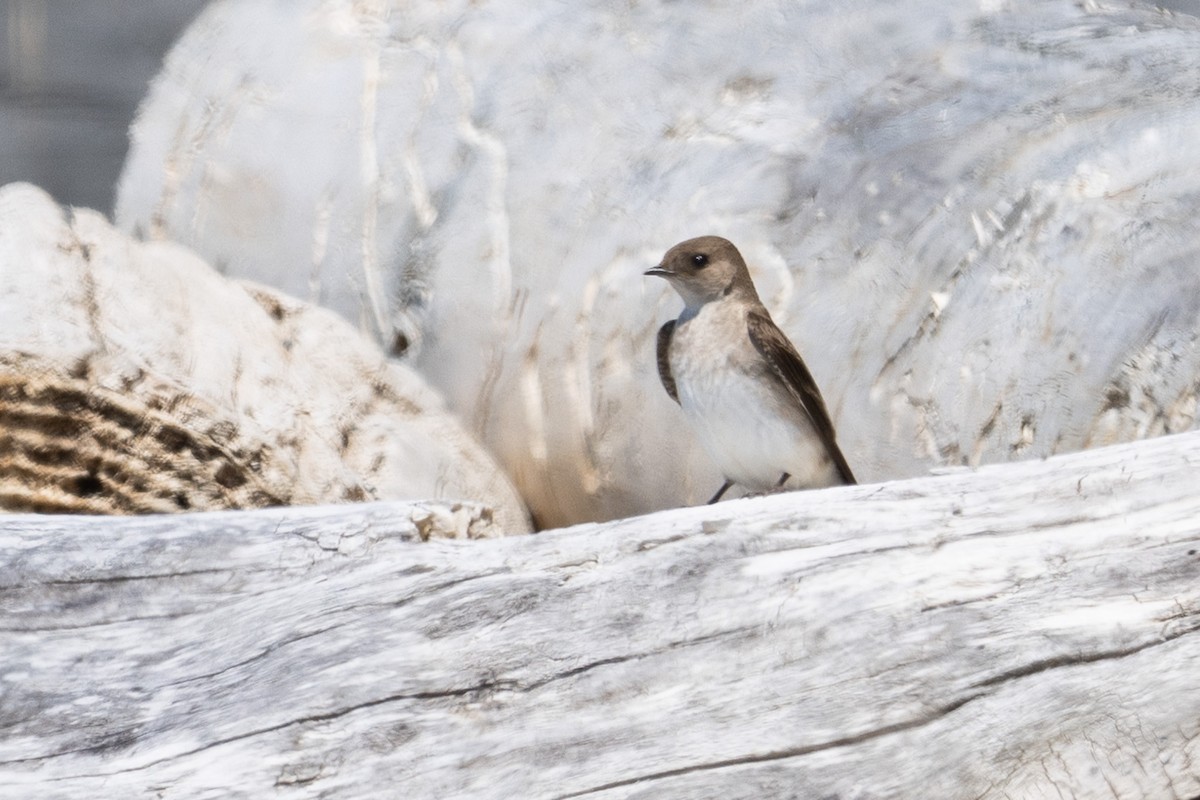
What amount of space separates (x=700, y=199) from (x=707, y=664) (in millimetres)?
2419

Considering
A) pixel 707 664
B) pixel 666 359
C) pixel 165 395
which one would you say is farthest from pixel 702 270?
pixel 707 664

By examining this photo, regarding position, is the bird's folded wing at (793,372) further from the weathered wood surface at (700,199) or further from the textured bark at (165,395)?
the textured bark at (165,395)

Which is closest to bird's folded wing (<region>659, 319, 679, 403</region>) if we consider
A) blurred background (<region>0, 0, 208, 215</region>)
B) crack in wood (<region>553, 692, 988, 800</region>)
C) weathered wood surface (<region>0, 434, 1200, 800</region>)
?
weathered wood surface (<region>0, 434, 1200, 800</region>)

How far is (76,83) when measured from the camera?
6.61 meters

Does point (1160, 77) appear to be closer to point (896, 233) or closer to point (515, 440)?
point (896, 233)

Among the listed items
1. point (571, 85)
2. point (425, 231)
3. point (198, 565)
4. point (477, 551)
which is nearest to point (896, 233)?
point (571, 85)

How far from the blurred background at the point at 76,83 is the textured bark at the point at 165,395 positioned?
96.6 inches

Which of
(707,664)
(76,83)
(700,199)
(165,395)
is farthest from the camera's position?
(76,83)

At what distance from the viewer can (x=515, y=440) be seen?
4742 millimetres

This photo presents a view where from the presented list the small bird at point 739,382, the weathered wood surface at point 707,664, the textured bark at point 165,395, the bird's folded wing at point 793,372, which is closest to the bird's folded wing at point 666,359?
the small bird at point 739,382

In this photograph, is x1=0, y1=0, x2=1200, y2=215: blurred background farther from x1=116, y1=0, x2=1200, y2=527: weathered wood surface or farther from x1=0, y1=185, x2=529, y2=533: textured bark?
x1=0, y1=185, x2=529, y2=533: textured bark

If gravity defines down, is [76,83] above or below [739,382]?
above

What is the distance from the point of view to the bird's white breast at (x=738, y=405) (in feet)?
12.1

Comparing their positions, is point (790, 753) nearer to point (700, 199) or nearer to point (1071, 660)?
point (1071, 660)
